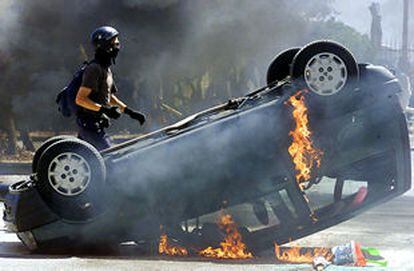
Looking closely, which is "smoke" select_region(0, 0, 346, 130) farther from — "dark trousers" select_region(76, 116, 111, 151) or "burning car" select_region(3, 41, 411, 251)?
"burning car" select_region(3, 41, 411, 251)

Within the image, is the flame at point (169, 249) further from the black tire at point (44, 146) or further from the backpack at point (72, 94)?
the backpack at point (72, 94)

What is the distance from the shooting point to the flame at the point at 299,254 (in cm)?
538

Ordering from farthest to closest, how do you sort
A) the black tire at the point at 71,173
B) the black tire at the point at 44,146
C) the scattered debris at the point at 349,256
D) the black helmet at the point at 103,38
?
the black helmet at the point at 103,38 < the black tire at the point at 44,146 < the black tire at the point at 71,173 < the scattered debris at the point at 349,256

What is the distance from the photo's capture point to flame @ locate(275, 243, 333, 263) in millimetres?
5383

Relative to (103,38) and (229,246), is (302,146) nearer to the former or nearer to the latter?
(229,246)

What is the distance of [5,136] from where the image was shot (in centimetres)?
1739

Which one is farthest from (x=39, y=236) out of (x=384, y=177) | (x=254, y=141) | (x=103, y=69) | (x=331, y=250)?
(x=384, y=177)

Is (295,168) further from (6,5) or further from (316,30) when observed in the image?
(316,30)

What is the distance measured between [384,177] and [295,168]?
71cm

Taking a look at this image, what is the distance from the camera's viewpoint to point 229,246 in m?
5.52

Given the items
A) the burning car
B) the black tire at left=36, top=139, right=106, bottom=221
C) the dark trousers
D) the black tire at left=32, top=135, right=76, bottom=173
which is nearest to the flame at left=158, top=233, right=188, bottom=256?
the burning car

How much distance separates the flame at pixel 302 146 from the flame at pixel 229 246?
63cm

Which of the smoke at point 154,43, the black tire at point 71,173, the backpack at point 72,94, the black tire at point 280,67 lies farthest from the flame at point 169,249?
the smoke at point 154,43

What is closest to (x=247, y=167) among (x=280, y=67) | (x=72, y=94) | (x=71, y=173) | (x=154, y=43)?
(x=280, y=67)
